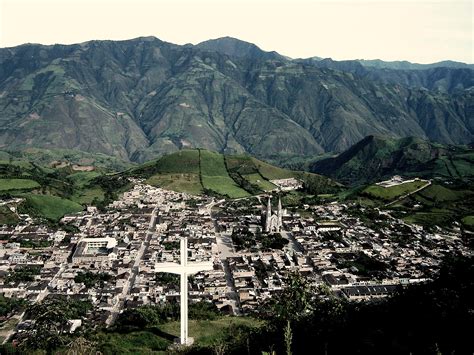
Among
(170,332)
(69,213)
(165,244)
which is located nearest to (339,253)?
(165,244)

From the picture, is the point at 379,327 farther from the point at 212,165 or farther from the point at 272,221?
the point at 212,165

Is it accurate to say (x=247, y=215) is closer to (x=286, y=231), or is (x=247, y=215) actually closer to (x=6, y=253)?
(x=286, y=231)

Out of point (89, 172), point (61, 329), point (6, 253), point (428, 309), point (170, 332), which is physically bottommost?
point (89, 172)

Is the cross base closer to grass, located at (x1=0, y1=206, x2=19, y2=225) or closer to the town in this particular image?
the town

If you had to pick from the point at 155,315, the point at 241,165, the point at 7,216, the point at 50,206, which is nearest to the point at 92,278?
the point at 155,315

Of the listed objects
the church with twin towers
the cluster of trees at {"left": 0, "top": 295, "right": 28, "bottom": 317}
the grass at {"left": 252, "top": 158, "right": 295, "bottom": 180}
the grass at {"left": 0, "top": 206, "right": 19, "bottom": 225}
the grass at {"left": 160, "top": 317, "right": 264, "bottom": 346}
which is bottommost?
the grass at {"left": 252, "top": 158, "right": 295, "bottom": 180}

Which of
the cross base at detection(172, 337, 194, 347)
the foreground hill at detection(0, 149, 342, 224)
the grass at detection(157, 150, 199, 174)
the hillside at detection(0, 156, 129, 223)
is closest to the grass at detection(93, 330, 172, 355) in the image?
the cross base at detection(172, 337, 194, 347)

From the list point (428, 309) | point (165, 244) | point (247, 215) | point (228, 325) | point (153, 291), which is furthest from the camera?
point (247, 215)
